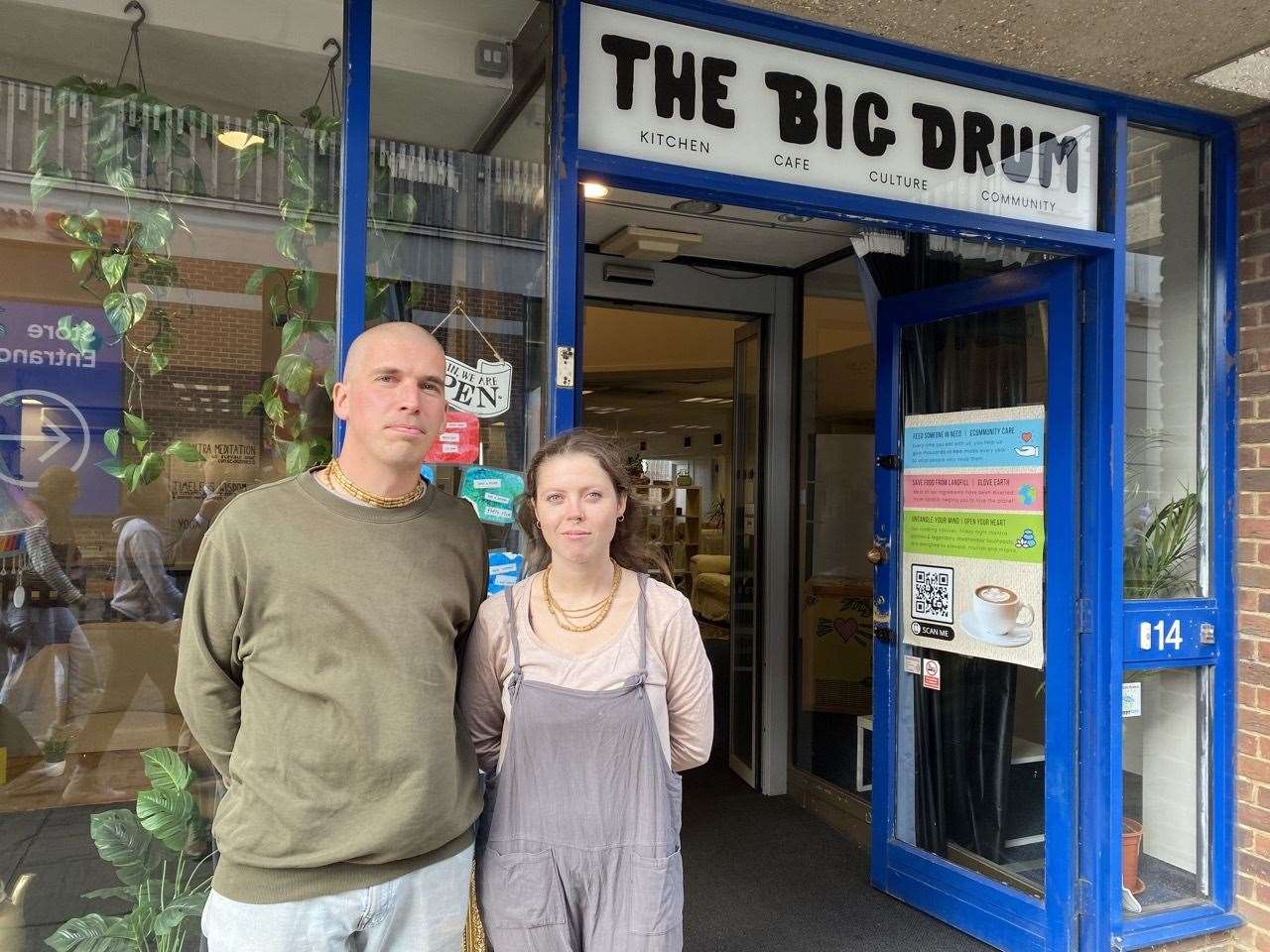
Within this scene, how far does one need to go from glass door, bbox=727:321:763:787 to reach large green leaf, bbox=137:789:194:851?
3.20m

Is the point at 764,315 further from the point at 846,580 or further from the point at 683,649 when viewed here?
the point at 683,649

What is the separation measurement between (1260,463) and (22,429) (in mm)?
3538

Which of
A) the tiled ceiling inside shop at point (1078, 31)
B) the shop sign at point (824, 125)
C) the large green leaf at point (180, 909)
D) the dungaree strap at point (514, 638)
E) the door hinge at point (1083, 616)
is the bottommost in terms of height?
the large green leaf at point (180, 909)

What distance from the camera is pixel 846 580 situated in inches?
189

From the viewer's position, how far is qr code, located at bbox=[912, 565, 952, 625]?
3328 millimetres

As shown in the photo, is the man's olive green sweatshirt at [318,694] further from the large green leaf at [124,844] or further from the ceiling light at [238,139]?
the ceiling light at [238,139]

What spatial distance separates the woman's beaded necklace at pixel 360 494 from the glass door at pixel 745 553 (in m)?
3.43

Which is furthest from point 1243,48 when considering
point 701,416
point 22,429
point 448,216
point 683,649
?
point 701,416

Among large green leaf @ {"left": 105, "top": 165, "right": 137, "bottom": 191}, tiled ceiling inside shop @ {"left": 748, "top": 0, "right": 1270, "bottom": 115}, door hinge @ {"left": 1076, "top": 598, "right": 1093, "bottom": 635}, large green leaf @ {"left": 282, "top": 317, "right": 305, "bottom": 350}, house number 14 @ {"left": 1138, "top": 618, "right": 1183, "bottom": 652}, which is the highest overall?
tiled ceiling inside shop @ {"left": 748, "top": 0, "right": 1270, "bottom": 115}

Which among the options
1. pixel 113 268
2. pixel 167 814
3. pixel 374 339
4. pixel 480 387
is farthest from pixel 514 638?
pixel 113 268

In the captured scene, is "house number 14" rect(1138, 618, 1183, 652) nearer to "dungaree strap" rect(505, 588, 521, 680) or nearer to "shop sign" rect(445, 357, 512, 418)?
"shop sign" rect(445, 357, 512, 418)

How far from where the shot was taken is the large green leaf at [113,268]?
6.91 feet

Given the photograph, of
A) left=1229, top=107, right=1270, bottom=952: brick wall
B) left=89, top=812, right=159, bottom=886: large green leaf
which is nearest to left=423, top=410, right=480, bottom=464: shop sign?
left=89, top=812, right=159, bottom=886: large green leaf

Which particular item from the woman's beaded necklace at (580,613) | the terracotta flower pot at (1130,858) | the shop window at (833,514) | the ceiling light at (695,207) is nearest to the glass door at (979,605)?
the terracotta flower pot at (1130,858)
